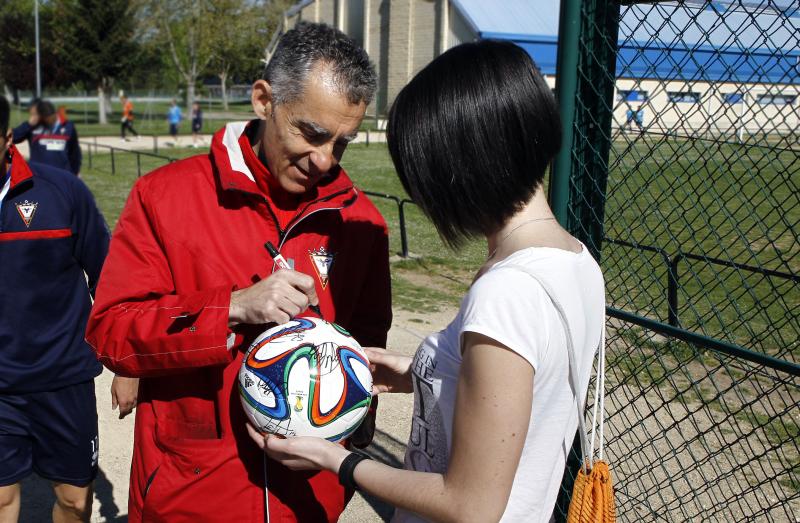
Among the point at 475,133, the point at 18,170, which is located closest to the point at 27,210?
the point at 18,170

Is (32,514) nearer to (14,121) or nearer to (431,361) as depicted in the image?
(431,361)

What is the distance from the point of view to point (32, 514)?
4316mm

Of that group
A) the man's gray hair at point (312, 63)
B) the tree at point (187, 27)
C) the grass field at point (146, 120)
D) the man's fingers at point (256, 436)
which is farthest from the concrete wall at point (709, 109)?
the tree at point (187, 27)

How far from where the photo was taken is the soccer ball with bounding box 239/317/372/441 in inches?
81.4

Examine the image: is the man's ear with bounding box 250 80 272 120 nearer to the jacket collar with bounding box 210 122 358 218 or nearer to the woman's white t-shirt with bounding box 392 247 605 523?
the jacket collar with bounding box 210 122 358 218

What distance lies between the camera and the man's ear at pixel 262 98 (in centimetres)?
240

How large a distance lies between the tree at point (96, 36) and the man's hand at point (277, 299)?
45831 millimetres

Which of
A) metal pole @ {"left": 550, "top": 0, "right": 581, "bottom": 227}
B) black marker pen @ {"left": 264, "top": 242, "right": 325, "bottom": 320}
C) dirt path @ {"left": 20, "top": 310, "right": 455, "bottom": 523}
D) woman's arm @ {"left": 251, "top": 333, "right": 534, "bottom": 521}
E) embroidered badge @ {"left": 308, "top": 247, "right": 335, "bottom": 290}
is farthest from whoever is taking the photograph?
dirt path @ {"left": 20, "top": 310, "right": 455, "bottom": 523}

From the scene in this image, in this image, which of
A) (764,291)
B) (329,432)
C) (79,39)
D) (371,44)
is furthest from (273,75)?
(79,39)

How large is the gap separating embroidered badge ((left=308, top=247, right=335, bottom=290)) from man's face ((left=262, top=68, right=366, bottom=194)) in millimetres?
200

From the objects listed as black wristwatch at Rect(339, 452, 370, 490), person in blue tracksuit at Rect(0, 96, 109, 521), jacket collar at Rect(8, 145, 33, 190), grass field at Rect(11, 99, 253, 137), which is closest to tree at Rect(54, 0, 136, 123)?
grass field at Rect(11, 99, 253, 137)

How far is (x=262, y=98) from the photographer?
7.99 ft

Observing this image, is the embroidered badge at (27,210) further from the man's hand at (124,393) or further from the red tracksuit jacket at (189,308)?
the red tracksuit jacket at (189,308)

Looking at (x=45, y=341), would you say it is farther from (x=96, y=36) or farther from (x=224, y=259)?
(x=96, y=36)
